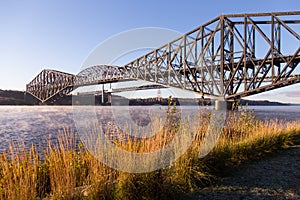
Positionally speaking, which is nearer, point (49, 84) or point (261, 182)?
point (261, 182)

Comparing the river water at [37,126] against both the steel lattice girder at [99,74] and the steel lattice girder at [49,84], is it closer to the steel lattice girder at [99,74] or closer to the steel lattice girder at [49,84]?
the steel lattice girder at [99,74]

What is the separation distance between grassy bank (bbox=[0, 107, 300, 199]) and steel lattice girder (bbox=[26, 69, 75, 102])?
66.1 metres

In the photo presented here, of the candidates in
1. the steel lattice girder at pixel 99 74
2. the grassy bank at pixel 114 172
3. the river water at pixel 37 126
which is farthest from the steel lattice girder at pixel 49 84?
the grassy bank at pixel 114 172

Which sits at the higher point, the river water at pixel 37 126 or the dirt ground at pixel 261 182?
the dirt ground at pixel 261 182

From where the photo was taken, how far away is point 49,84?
8038 cm

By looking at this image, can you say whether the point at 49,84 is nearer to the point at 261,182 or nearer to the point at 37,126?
the point at 37,126

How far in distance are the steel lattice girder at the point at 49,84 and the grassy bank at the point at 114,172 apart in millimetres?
66083

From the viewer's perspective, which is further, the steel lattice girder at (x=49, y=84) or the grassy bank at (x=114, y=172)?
the steel lattice girder at (x=49, y=84)

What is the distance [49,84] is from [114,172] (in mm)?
86008

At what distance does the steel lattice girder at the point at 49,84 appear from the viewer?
230 feet

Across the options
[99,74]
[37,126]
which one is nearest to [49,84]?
[99,74]

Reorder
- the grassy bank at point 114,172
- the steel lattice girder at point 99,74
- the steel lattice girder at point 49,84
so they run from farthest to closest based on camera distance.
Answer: the steel lattice girder at point 49,84
the steel lattice girder at point 99,74
the grassy bank at point 114,172

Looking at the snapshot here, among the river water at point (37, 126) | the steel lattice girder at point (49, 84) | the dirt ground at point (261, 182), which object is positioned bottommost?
the river water at point (37, 126)

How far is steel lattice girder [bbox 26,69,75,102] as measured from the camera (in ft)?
230
